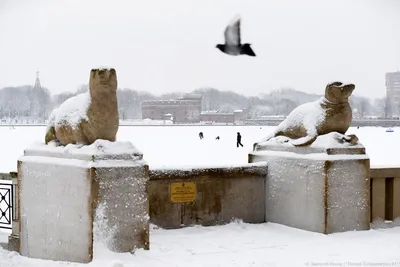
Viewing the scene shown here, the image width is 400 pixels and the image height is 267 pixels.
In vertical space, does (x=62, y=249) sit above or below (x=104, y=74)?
below

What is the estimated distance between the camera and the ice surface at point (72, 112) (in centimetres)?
755

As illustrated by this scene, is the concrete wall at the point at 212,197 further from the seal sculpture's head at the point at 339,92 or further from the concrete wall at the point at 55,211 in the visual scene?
the concrete wall at the point at 55,211

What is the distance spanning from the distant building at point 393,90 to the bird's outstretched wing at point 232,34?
15193cm

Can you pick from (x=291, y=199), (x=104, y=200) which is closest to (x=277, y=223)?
(x=291, y=199)

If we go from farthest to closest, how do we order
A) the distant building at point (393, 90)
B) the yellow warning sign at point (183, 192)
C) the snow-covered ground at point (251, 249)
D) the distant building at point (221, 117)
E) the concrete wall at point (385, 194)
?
the distant building at point (393, 90)
the distant building at point (221, 117)
the concrete wall at point (385, 194)
the yellow warning sign at point (183, 192)
the snow-covered ground at point (251, 249)

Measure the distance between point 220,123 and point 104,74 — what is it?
475 ft

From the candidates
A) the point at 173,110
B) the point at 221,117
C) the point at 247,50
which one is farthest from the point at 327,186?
the point at 221,117

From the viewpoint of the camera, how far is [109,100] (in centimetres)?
751

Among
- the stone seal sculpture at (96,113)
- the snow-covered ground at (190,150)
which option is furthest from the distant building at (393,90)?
the stone seal sculpture at (96,113)

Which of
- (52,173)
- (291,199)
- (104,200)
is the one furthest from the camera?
(291,199)

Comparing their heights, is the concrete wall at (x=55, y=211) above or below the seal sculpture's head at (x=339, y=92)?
below

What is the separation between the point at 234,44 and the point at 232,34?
0.22 metres

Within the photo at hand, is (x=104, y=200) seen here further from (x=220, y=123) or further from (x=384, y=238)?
(x=220, y=123)

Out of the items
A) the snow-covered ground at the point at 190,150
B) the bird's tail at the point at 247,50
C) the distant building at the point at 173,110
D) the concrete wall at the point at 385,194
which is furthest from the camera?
the distant building at the point at 173,110
